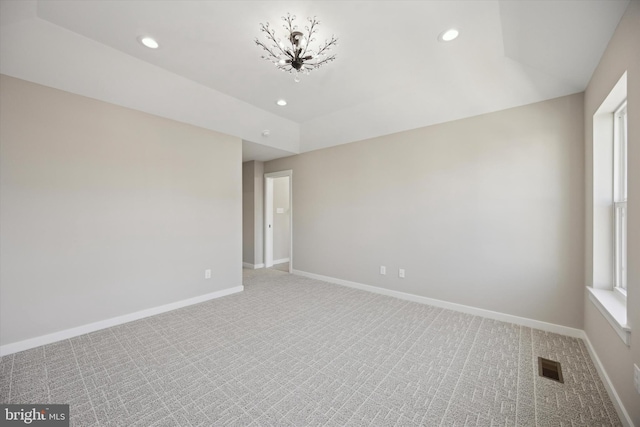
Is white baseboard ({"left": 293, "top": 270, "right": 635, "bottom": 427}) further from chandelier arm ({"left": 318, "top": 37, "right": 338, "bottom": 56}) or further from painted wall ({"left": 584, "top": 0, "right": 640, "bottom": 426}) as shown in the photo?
chandelier arm ({"left": 318, "top": 37, "right": 338, "bottom": 56})

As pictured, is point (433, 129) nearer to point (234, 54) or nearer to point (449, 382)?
point (234, 54)

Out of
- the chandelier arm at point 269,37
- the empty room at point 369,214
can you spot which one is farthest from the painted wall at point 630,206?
the chandelier arm at point 269,37

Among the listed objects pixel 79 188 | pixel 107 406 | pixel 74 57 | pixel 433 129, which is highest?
pixel 74 57

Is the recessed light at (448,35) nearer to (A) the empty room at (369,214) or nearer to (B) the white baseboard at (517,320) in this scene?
(A) the empty room at (369,214)

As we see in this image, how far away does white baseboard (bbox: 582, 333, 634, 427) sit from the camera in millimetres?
1505

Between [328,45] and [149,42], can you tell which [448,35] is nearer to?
[328,45]

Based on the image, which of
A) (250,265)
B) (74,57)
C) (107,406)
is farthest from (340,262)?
(74,57)

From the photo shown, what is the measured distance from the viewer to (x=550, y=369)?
2.08 meters

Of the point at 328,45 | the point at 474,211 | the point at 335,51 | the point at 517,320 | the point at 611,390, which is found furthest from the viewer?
the point at 474,211

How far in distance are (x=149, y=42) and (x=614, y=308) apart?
456cm

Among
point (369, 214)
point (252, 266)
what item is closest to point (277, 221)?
point (252, 266)

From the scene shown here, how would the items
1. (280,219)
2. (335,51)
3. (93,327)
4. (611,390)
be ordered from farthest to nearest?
(280,219) → (93,327) → (335,51) → (611,390)

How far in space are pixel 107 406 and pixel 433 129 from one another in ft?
14.1

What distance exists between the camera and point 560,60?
2.20 metres
